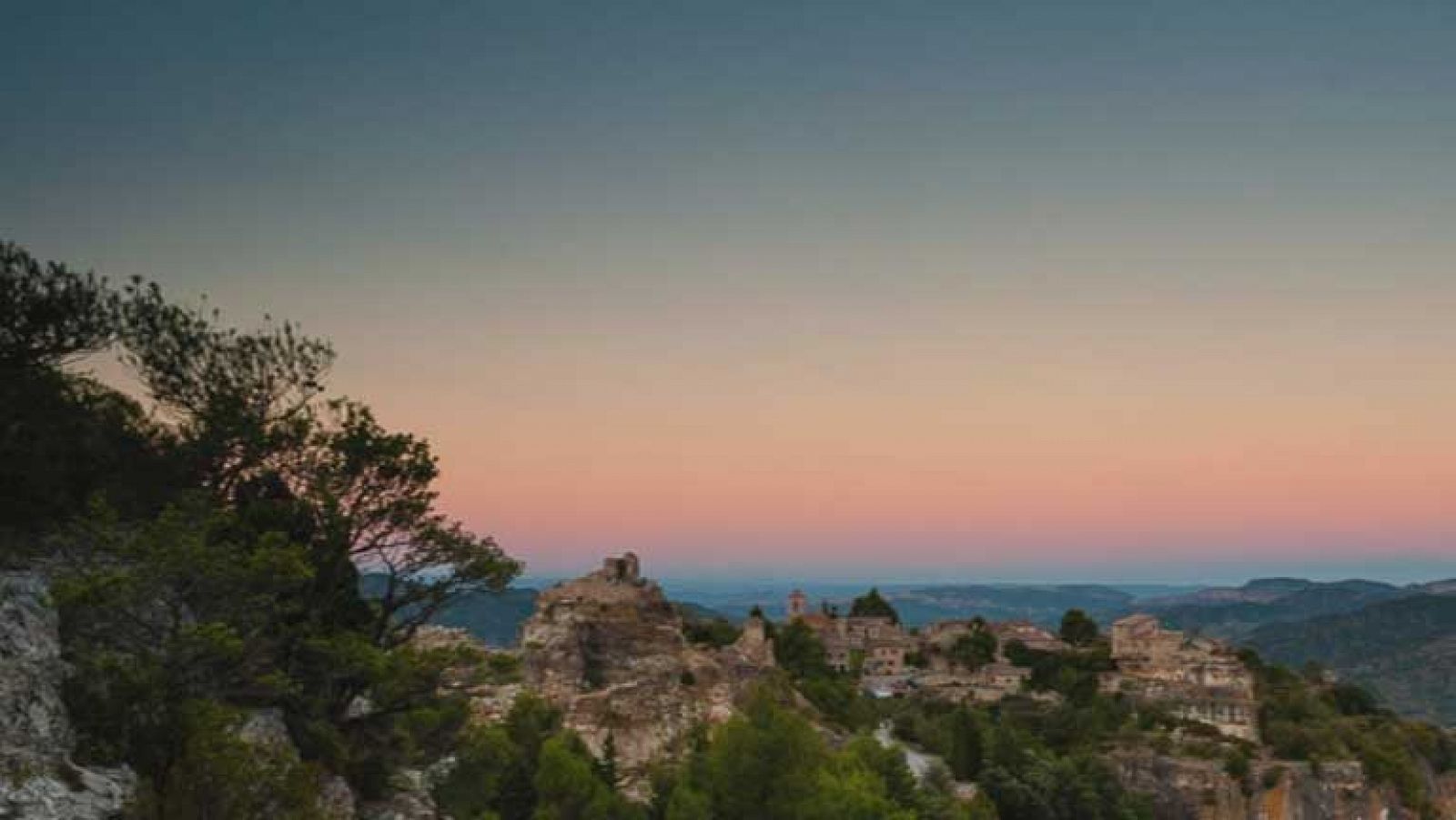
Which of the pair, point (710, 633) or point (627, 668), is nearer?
point (627, 668)

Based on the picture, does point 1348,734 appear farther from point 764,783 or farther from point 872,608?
point 764,783

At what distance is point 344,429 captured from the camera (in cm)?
2823

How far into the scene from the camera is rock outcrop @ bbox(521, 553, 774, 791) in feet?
153

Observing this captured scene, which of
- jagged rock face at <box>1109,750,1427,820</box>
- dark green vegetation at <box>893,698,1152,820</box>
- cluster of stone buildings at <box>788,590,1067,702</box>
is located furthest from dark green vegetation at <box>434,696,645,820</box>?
cluster of stone buildings at <box>788,590,1067,702</box>

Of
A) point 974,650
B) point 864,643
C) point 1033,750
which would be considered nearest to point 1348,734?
point 1033,750

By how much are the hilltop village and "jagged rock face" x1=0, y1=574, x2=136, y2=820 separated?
2665 inches

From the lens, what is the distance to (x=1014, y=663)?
95625 mm

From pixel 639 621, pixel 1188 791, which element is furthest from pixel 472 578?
pixel 1188 791

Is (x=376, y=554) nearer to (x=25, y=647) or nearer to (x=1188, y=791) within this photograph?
(x=25, y=647)

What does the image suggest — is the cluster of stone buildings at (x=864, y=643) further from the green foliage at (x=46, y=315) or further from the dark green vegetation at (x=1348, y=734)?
the green foliage at (x=46, y=315)

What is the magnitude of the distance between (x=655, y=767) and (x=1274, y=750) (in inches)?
1952

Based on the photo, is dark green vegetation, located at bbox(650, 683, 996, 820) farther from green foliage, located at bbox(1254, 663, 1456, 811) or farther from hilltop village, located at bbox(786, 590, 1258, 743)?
green foliage, located at bbox(1254, 663, 1456, 811)

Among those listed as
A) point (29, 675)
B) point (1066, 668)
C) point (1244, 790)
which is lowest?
point (1244, 790)

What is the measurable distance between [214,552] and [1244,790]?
209 feet
